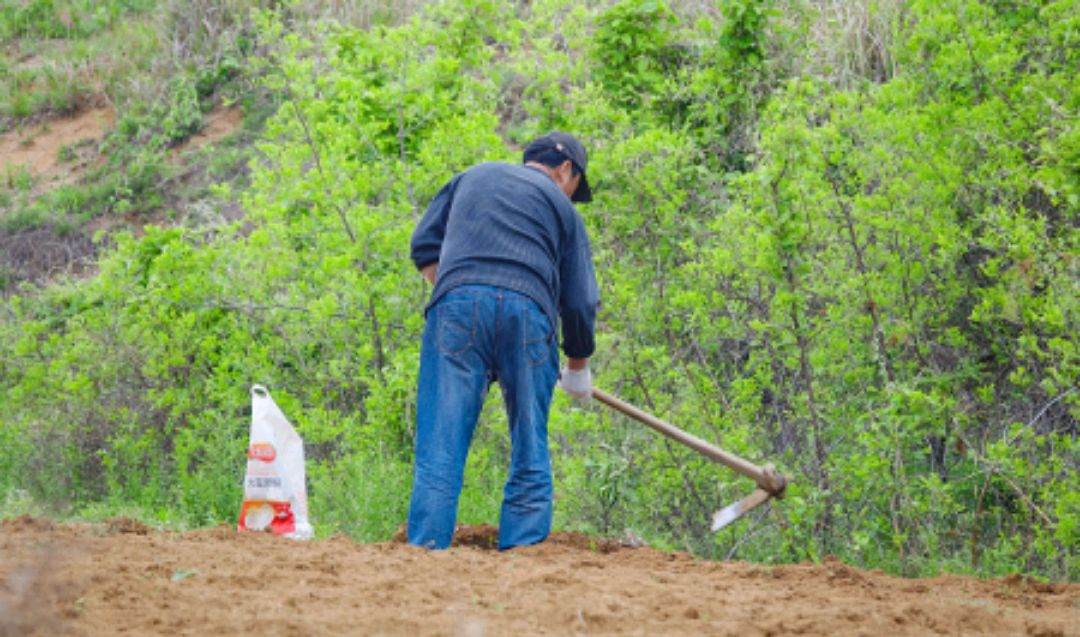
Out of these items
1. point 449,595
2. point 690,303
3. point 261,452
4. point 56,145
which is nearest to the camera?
point 449,595

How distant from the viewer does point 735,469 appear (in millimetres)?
5957

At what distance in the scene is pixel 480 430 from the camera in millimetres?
7824

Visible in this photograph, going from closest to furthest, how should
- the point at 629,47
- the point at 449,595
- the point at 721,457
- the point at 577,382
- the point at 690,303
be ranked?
the point at 449,595 < the point at 721,457 < the point at 577,382 < the point at 690,303 < the point at 629,47

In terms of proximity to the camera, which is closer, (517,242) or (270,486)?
(517,242)

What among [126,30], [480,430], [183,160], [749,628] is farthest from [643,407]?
[126,30]

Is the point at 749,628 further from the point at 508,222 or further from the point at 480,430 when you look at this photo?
the point at 480,430

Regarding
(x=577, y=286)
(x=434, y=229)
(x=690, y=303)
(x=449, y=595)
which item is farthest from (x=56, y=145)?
(x=449, y=595)

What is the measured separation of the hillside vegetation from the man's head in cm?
87

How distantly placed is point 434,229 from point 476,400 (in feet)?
2.72

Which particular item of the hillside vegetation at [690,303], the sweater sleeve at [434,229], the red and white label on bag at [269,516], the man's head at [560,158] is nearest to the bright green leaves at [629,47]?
the hillside vegetation at [690,303]

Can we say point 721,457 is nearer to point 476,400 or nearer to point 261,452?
point 476,400

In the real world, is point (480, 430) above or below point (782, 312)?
below

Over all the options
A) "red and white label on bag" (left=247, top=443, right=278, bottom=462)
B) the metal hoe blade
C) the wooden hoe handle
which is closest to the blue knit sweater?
the wooden hoe handle

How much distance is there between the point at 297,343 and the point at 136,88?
361 inches
